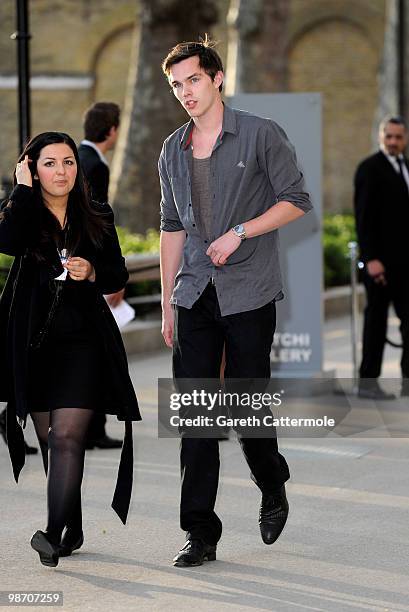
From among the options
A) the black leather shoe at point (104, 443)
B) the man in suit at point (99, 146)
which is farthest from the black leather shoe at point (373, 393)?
the man in suit at point (99, 146)

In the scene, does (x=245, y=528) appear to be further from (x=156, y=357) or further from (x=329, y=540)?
(x=156, y=357)

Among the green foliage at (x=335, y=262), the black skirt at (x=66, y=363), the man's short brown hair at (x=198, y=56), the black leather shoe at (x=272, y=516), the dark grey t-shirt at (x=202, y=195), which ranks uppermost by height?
the man's short brown hair at (x=198, y=56)

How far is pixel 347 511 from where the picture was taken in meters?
7.46

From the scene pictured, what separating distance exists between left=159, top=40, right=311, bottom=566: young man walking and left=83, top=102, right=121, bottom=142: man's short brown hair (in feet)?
8.53

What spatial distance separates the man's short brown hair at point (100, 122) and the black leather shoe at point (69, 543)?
3.20 metres

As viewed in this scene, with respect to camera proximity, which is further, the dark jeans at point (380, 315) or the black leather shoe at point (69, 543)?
the dark jeans at point (380, 315)

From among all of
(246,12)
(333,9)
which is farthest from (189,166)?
(333,9)

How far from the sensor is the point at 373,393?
11.2 metres

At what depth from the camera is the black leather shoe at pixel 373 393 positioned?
36.6 feet

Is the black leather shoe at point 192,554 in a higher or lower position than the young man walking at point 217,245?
lower

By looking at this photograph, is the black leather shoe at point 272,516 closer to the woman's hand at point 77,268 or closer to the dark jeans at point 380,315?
the woman's hand at point 77,268

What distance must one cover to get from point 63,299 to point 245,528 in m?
1.48

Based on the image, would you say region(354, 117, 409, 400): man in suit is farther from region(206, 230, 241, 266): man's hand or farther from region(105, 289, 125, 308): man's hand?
region(206, 230, 241, 266): man's hand

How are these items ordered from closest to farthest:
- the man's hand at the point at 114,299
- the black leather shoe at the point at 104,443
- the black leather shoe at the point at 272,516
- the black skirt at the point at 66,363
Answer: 1. the black skirt at the point at 66,363
2. the black leather shoe at the point at 272,516
3. the man's hand at the point at 114,299
4. the black leather shoe at the point at 104,443
